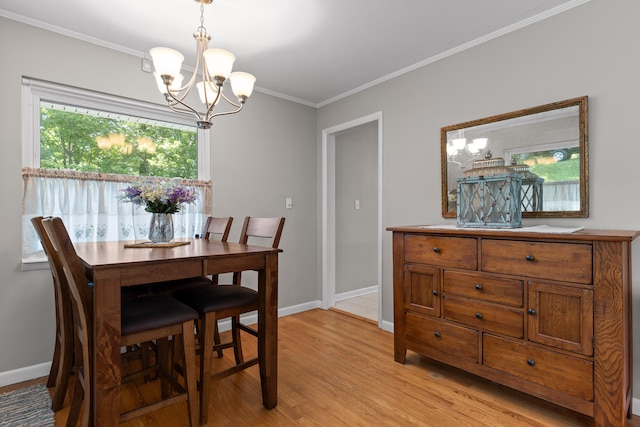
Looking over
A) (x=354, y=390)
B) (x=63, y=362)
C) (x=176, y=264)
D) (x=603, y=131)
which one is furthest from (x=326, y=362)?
(x=603, y=131)

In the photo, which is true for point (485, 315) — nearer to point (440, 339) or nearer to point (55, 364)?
point (440, 339)

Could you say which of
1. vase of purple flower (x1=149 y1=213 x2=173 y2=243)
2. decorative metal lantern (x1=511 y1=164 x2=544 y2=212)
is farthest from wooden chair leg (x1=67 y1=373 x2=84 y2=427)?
decorative metal lantern (x1=511 y1=164 x2=544 y2=212)

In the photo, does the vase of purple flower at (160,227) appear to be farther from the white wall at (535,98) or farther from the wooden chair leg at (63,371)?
the white wall at (535,98)

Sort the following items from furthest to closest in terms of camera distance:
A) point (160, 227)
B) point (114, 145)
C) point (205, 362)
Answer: point (114, 145)
point (160, 227)
point (205, 362)

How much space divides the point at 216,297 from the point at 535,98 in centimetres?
240

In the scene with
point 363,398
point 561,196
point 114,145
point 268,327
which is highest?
point 114,145

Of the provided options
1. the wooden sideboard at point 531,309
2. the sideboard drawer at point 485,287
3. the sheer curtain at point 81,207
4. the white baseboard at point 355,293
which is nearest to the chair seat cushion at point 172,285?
the sheer curtain at point 81,207

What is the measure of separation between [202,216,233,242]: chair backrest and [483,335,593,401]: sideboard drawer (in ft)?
6.23

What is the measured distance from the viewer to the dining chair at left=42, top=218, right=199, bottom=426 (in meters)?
1.35

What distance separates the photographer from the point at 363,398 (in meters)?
1.98

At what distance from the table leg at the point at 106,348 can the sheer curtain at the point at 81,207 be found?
1.25m

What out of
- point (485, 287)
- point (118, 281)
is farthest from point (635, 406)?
point (118, 281)

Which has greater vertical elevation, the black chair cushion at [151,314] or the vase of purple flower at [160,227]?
the vase of purple flower at [160,227]

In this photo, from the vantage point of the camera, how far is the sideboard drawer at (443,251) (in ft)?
6.75
